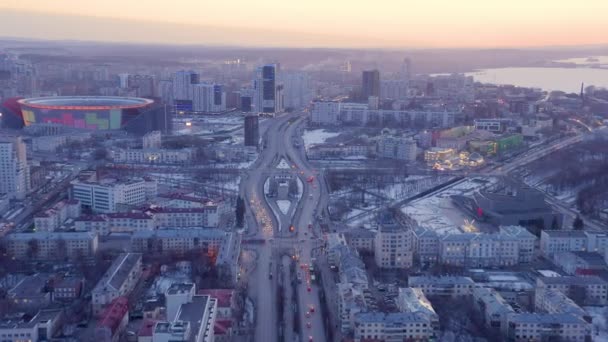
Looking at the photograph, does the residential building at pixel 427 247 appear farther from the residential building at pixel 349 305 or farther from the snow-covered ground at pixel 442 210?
the residential building at pixel 349 305

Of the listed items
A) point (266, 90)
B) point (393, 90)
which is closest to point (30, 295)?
point (266, 90)

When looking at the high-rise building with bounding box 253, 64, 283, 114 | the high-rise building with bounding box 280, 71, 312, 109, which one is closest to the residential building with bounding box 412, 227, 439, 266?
the high-rise building with bounding box 253, 64, 283, 114

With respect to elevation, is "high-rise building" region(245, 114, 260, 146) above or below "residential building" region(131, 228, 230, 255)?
above

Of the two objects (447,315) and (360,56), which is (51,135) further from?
(360,56)

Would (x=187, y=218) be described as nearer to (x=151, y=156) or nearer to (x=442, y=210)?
(x=442, y=210)

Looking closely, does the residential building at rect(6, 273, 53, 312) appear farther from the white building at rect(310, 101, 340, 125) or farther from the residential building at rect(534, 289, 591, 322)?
the white building at rect(310, 101, 340, 125)
